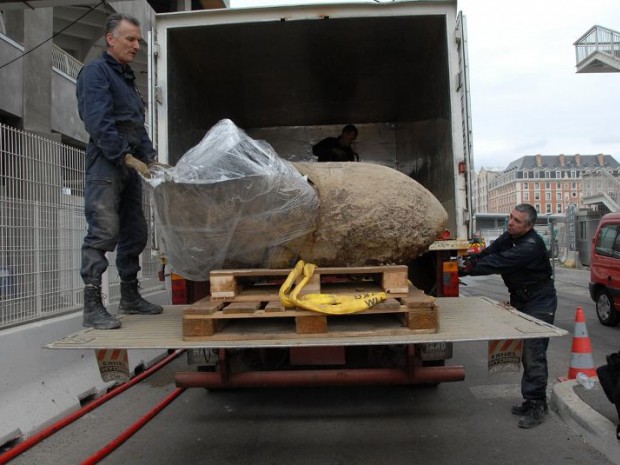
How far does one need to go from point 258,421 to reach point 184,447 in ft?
2.45

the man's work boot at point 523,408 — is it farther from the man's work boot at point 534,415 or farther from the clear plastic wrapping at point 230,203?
the clear plastic wrapping at point 230,203

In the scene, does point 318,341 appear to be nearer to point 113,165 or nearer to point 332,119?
point 113,165

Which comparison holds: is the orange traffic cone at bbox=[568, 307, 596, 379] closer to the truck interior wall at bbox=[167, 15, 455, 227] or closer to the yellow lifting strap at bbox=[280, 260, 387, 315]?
the truck interior wall at bbox=[167, 15, 455, 227]

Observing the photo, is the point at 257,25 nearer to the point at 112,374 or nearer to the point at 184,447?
the point at 112,374

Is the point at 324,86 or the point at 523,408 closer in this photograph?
the point at 523,408

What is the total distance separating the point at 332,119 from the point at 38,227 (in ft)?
13.9

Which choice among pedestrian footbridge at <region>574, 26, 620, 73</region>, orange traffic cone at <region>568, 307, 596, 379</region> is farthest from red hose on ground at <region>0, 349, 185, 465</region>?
pedestrian footbridge at <region>574, 26, 620, 73</region>

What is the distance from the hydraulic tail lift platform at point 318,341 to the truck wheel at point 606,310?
6.49 m

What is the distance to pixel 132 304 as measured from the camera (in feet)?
12.7

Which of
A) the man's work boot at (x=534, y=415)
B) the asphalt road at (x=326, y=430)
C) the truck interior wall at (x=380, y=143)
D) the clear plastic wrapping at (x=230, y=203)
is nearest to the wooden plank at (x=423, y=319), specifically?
the clear plastic wrapping at (x=230, y=203)

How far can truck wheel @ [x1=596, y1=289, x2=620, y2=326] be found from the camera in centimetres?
907

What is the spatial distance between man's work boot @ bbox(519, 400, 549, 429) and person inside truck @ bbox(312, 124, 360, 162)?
3.82m

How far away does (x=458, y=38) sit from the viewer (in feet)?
15.1

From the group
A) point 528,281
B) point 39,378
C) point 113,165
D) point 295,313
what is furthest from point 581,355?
point 39,378
